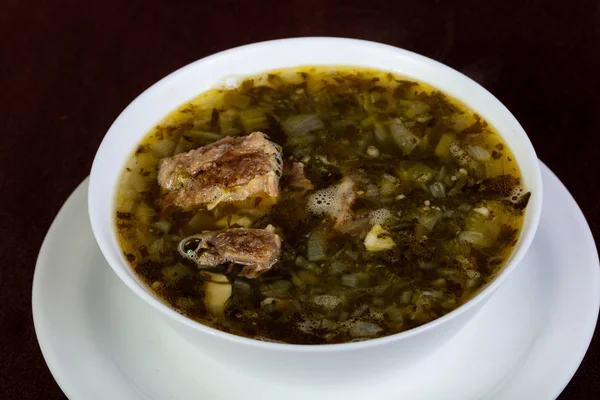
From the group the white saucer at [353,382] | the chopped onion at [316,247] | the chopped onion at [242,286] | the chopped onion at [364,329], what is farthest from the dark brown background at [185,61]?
the chopped onion at [364,329]

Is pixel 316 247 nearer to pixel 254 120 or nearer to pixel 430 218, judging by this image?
pixel 430 218

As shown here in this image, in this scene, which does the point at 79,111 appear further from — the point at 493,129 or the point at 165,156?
the point at 493,129

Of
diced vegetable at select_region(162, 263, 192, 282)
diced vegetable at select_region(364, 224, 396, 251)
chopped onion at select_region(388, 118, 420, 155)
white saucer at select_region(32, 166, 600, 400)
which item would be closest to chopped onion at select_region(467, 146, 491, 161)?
chopped onion at select_region(388, 118, 420, 155)

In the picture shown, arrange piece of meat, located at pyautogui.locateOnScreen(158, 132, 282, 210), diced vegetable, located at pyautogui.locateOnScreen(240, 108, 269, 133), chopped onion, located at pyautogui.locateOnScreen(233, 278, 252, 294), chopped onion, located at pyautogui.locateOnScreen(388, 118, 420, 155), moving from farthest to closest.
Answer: diced vegetable, located at pyautogui.locateOnScreen(240, 108, 269, 133) → chopped onion, located at pyautogui.locateOnScreen(388, 118, 420, 155) → piece of meat, located at pyautogui.locateOnScreen(158, 132, 282, 210) → chopped onion, located at pyautogui.locateOnScreen(233, 278, 252, 294)

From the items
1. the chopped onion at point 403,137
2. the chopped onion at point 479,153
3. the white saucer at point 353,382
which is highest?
the chopped onion at point 479,153

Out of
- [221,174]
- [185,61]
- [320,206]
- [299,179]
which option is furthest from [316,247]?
[185,61]

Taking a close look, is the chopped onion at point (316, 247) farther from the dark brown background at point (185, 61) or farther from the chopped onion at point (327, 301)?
the dark brown background at point (185, 61)

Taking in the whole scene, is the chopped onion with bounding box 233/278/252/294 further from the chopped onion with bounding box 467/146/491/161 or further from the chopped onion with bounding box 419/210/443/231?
the chopped onion with bounding box 467/146/491/161

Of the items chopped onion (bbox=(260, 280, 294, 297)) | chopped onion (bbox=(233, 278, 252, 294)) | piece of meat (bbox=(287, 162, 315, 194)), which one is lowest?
chopped onion (bbox=(233, 278, 252, 294))
